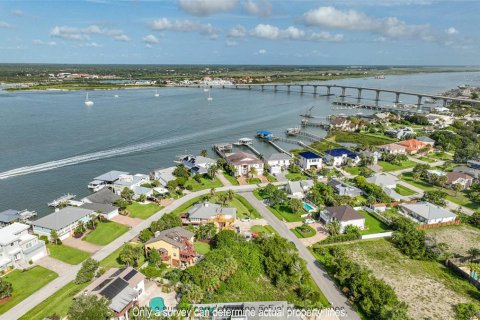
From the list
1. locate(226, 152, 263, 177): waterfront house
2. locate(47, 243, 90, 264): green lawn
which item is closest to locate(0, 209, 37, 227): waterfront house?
locate(47, 243, 90, 264): green lawn

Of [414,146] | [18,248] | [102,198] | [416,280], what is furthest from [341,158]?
[18,248]

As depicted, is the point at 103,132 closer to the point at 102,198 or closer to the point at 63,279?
the point at 102,198

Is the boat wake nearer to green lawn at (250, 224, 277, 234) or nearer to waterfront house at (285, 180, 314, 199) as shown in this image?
waterfront house at (285, 180, 314, 199)

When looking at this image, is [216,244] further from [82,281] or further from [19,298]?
[19,298]

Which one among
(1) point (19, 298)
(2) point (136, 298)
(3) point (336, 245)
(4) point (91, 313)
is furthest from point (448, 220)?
(1) point (19, 298)

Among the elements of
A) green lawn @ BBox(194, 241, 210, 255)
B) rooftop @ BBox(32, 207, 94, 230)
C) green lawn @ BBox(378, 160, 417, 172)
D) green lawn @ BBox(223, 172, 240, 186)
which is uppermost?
rooftop @ BBox(32, 207, 94, 230)

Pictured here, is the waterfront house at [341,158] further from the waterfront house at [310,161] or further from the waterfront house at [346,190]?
the waterfront house at [346,190]
